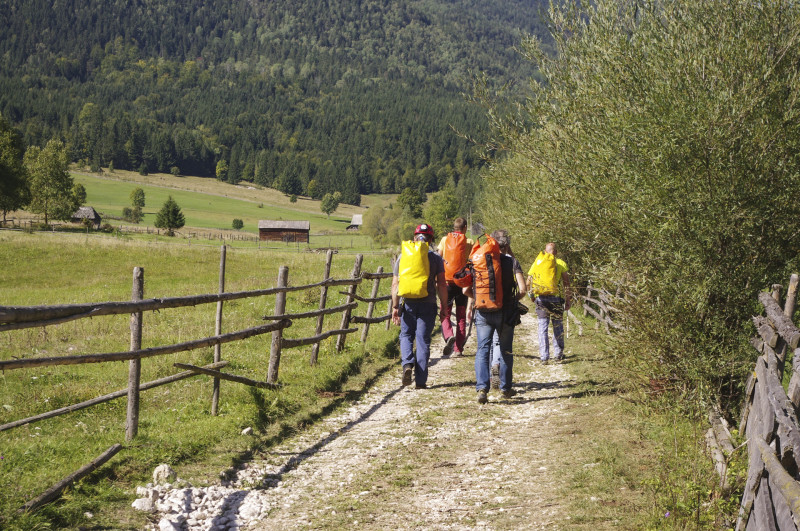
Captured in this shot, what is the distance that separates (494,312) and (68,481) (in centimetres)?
571

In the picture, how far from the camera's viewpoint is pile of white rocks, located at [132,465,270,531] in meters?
5.45

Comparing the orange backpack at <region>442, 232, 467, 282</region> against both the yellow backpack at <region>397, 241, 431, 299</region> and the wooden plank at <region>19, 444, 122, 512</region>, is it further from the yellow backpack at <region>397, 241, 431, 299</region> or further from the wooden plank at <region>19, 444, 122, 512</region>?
the wooden plank at <region>19, 444, 122, 512</region>

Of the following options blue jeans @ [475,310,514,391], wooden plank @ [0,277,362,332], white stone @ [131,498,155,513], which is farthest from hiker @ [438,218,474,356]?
white stone @ [131,498,155,513]

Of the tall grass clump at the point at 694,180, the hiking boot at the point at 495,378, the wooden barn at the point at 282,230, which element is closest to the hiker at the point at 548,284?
the hiking boot at the point at 495,378

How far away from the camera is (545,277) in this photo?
11992mm

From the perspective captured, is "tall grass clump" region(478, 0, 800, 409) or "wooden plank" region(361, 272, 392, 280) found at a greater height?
"tall grass clump" region(478, 0, 800, 409)

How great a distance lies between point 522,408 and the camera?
895cm

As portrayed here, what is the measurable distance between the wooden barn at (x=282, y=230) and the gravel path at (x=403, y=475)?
10412 centimetres

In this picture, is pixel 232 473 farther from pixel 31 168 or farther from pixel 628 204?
pixel 31 168

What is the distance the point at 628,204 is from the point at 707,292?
128 cm

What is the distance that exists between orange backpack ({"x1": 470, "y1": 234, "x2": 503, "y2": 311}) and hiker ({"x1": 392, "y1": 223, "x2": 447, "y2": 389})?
78cm

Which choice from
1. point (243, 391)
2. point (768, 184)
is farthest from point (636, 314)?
point (243, 391)

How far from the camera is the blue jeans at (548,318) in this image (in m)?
11.8

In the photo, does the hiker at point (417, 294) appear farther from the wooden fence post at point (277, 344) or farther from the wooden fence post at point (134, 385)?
the wooden fence post at point (134, 385)
